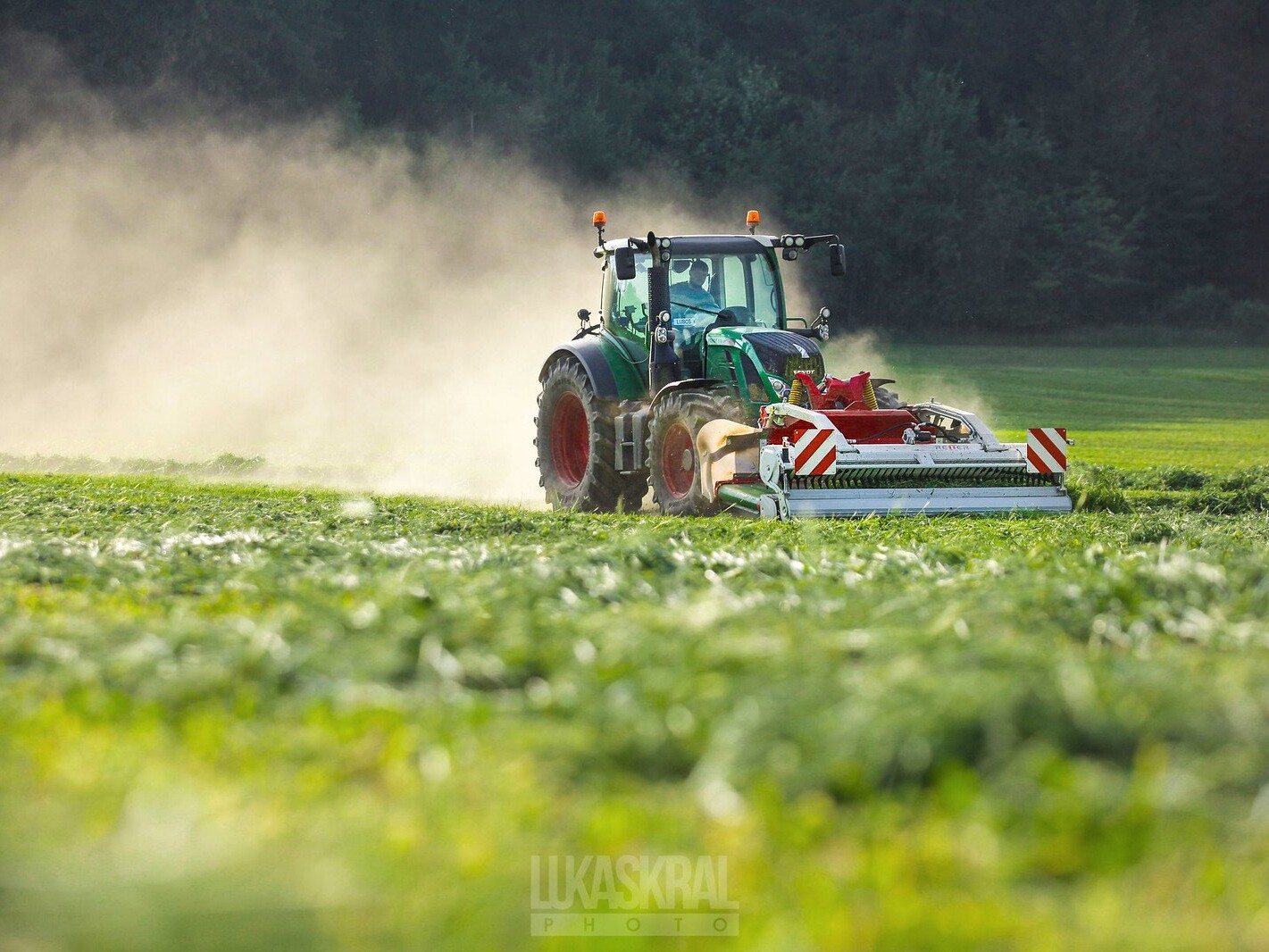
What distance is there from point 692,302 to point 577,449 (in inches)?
86.9

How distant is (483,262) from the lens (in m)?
32.6

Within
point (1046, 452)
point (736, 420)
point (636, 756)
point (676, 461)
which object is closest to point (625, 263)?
point (736, 420)

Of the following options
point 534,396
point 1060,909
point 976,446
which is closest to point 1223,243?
point 534,396

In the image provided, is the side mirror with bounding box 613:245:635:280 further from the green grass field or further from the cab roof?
the green grass field

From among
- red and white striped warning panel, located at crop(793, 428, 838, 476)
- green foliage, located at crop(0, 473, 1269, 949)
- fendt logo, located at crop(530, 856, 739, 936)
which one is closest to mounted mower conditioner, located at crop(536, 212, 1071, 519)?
Answer: red and white striped warning panel, located at crop(793, 428, 838, 476)

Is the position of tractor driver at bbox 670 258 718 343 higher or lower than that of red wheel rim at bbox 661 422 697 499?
higher

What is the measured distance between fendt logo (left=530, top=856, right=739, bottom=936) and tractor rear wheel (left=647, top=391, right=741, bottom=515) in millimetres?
9464

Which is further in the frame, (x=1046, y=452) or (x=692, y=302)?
(x=692, y=302)

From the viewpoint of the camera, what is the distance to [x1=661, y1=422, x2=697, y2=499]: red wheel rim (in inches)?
534

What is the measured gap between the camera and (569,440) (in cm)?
1588

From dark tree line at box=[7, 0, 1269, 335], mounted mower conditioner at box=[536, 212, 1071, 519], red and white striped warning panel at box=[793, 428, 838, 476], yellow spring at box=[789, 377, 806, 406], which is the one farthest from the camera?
dark tree line at box=[7, 0, 1269, 335]

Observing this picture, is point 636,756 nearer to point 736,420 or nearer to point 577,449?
point 736,420

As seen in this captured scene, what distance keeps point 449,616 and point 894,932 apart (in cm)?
269

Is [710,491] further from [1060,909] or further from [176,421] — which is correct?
[176,421]
